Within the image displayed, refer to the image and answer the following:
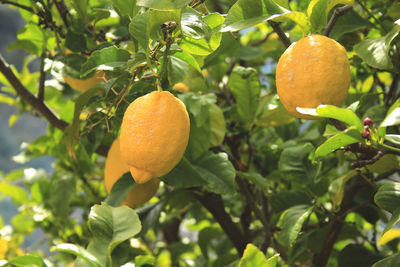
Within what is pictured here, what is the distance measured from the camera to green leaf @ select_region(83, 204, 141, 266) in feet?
1.82

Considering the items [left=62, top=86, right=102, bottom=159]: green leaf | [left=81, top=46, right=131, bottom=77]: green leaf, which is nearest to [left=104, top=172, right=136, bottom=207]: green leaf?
[left=62, top=86, right=102, bottom=159]: green leaf

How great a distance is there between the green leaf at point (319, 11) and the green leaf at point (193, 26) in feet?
0.43

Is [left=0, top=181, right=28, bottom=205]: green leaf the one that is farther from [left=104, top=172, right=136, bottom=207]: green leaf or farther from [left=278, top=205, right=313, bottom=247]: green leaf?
[left=278, top=205, right=313, bottom=247]: green leaf

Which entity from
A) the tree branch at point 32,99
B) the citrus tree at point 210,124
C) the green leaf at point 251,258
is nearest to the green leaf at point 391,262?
the citrus tree at point 210,124

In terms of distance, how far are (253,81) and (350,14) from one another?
0.86ft

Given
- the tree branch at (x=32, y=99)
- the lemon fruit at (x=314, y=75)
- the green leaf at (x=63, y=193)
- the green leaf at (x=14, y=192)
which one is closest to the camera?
the lemon fruit at (x=314, y=75)

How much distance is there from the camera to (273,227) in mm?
1026

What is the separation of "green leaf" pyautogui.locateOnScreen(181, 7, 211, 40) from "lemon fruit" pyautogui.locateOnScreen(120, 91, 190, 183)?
0.32 ft

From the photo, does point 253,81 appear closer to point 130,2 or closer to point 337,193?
point 337,193

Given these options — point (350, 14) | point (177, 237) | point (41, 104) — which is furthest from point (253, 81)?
point (177, 237)

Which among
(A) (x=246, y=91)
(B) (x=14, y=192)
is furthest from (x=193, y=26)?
(B) (x=14, y=192)

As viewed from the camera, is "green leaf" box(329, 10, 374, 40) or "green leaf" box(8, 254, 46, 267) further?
"green leaf" box(329, 10, 374, 40)

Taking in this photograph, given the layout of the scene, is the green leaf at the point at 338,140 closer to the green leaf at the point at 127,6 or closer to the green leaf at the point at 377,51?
the green leaf at the point at 377,51

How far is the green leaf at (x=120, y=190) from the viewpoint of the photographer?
0.73 metres
